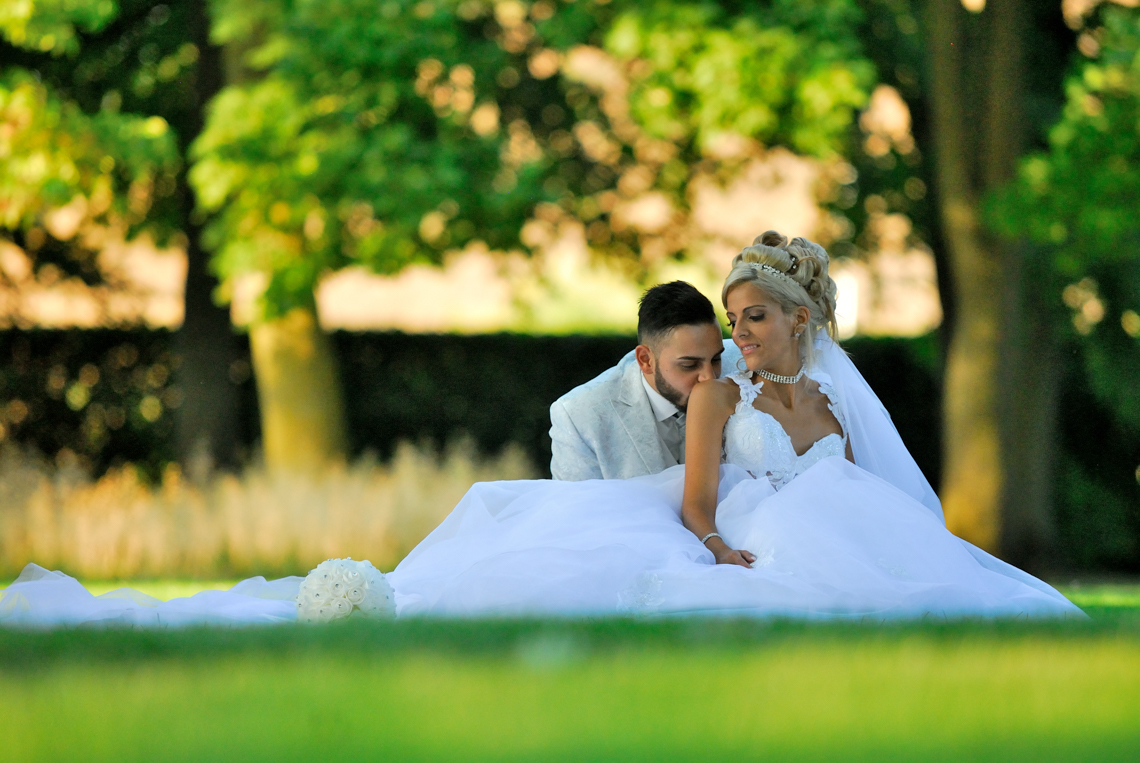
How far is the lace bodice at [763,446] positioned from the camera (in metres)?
5.19

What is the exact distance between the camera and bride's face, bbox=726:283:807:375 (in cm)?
527

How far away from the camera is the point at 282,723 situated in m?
2.21

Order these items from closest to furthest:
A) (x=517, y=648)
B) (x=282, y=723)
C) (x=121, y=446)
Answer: (x=282, y=723) → (x=517, y=648) → (x=121, y=446)

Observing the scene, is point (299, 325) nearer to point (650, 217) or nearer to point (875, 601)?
point (650, 217)

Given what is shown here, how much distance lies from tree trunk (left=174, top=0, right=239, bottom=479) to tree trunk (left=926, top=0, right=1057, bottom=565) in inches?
287

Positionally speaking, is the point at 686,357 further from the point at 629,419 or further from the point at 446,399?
the point at 446,399

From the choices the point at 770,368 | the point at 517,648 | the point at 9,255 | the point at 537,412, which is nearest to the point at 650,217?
the point at 537,412

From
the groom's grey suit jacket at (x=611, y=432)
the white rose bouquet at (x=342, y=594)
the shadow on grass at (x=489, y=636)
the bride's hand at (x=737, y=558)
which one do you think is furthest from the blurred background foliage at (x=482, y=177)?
the shadow on grass at (x=489, y=636)

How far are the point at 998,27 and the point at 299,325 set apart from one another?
710cm

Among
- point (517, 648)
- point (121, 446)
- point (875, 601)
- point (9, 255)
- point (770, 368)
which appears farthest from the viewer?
point (9, 255)

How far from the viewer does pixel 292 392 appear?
11.9m

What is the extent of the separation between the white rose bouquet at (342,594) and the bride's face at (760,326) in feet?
6.38

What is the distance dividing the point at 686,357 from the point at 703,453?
0.52 metres

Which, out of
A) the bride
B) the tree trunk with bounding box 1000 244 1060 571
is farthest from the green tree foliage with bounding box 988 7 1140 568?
the bride
